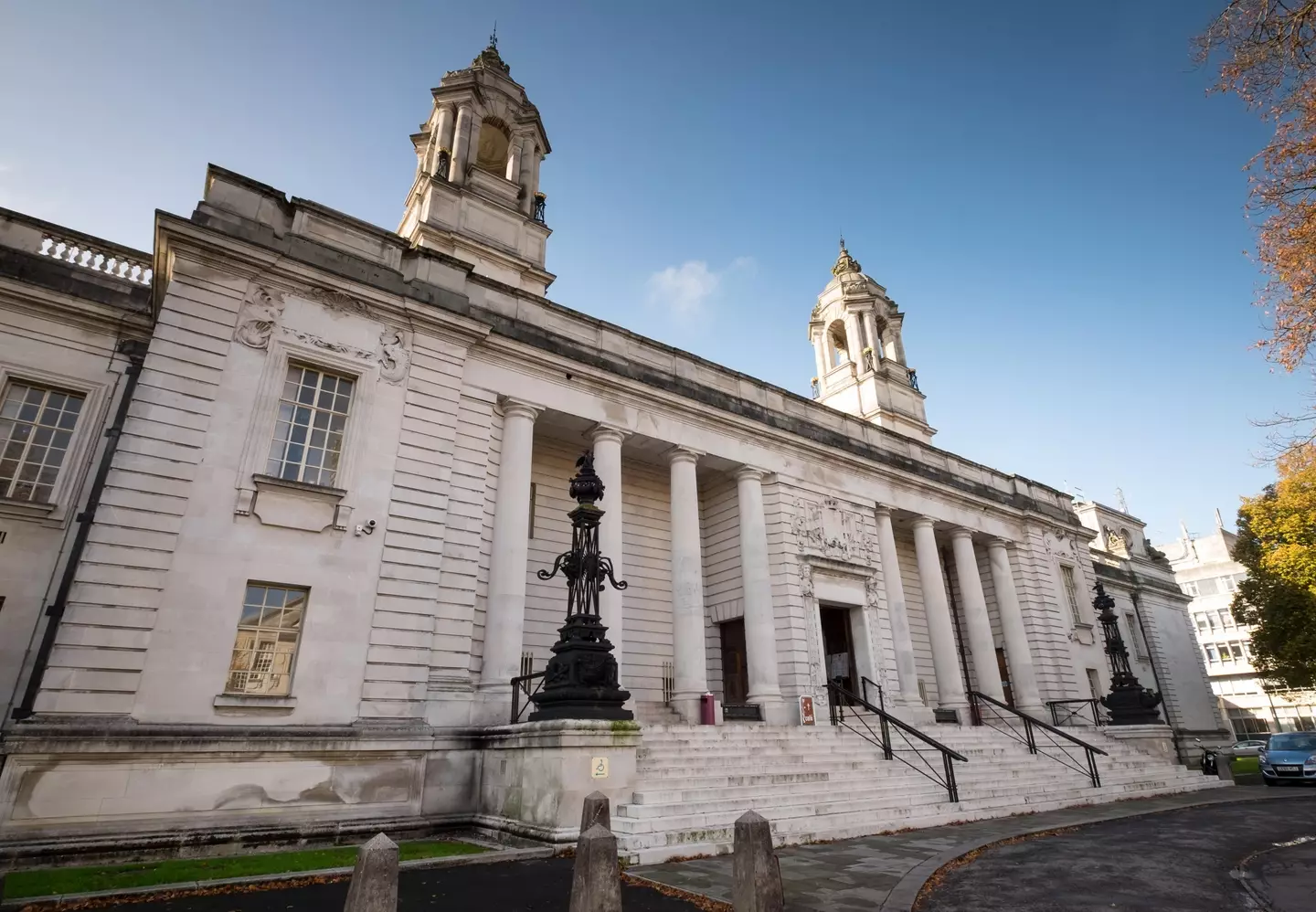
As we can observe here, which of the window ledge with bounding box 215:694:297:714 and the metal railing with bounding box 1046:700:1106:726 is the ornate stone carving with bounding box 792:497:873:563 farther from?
the window ledge with bounding box 215:694:297:714

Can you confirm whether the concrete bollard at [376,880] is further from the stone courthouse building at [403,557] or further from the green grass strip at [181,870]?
the stone courthouse building at [403,557]

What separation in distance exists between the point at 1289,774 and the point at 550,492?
20214mm

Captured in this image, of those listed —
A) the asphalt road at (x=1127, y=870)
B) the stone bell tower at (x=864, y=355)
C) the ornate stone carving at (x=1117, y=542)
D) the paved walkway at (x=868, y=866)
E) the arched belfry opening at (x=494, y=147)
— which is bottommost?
the asphalt road at (x=1127, y=870)

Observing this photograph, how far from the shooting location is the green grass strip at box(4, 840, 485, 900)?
675cm

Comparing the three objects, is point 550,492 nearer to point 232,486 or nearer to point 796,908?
point 232,486

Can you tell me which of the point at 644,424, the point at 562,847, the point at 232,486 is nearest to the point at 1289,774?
the point at 644,424

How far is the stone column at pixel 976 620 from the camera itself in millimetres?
21812

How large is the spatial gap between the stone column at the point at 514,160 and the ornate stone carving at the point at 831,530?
44.9 feet

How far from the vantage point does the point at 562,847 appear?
27.2 ft

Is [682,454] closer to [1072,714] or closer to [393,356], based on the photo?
[393,356]

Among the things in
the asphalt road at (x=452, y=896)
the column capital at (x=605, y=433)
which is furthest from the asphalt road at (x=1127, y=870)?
the column capital at (x=605, y=433)

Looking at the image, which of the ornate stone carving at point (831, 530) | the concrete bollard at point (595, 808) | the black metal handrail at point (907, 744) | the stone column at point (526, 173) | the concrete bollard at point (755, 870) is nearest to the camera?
the concrete bollard at point (755, 870)

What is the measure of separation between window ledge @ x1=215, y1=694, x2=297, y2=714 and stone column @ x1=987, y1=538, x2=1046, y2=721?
21.3 m

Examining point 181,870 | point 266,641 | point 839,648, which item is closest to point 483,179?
point 266,641
